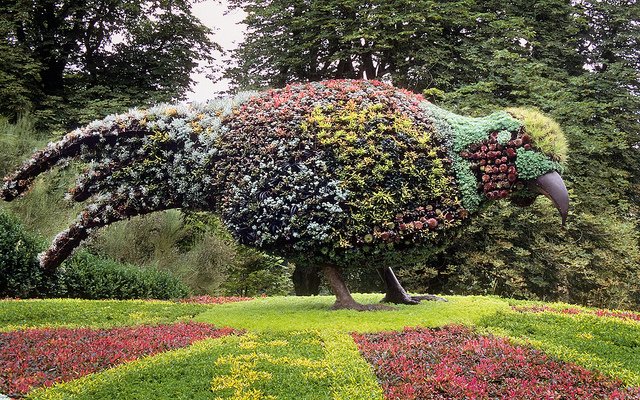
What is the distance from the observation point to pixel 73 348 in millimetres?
5645

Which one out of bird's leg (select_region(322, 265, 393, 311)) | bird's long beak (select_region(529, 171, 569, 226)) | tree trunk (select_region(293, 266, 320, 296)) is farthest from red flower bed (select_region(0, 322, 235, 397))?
tree trunk (select_region(293, 266, 320, 296))

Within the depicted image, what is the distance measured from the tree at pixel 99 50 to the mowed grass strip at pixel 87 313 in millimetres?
8804

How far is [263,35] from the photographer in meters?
18.0

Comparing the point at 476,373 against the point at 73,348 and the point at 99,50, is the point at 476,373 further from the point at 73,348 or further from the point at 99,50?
the point at 99,50

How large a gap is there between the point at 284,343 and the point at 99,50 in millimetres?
16546

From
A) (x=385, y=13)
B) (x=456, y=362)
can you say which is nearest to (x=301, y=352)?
(x=456, y=362)

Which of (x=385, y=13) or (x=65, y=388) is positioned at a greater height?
(x=385, y=13)

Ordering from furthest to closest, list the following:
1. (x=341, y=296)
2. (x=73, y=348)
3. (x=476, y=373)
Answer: (x=341, y=296) < (x=73, y=348) < (x=476, y=373)

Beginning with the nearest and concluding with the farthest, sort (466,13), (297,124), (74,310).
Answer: (297,124)
(74,310)
(466,13)

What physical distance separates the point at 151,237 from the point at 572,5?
48.0 feet

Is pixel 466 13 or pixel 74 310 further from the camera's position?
pixel 466 13

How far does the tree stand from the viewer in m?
17.0

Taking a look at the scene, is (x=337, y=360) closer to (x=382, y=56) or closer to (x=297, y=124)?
(x=297, y=124)

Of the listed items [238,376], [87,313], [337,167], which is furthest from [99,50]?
[238,376]
